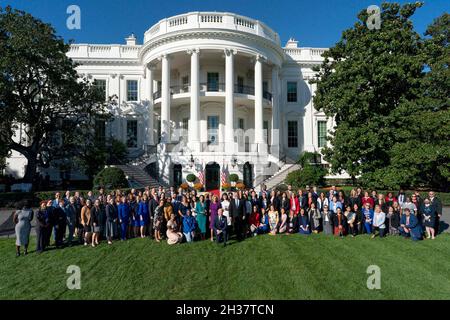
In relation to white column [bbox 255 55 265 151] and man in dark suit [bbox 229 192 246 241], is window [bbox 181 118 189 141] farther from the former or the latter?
man in dark suit [bbox 229 192 246 241]

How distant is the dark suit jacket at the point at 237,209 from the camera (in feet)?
30.9

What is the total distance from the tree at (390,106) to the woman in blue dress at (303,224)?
8305mm

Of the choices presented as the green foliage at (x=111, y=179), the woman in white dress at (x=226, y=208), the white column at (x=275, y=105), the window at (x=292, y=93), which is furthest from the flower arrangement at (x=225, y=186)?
the window at (x=292, y=93)

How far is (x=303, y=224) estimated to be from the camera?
10141mm

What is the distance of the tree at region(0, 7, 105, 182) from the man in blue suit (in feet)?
66.5

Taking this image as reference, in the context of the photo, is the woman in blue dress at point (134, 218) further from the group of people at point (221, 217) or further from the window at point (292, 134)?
the window at point (292, 134)

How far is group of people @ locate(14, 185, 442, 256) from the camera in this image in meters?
8.87

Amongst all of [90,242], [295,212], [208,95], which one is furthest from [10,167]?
[295,212]

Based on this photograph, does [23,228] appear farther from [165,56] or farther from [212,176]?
[165,56]

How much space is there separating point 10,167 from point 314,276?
31.1m

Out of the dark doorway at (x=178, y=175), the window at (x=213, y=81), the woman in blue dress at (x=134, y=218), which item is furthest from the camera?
the window at (x=213, y=81)

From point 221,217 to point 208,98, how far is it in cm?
1745

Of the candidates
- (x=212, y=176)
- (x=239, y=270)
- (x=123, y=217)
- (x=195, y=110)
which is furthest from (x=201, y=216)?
(x=195, y=110)
